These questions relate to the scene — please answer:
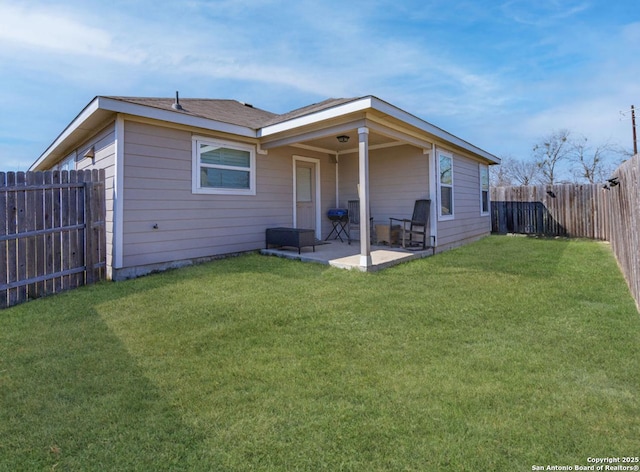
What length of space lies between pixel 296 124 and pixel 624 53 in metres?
11.2

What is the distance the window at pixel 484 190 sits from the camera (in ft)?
33.7

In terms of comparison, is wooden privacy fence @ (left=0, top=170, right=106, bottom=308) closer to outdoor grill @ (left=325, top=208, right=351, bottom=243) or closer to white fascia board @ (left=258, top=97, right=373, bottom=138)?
white fascia board @ (left=258, top=97, right=373, bottom=138)

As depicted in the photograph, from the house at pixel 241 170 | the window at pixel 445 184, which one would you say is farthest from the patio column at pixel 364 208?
the window at pixel 445 184

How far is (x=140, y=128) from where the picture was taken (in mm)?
4992

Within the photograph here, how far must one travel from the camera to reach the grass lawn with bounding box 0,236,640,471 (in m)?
1.45

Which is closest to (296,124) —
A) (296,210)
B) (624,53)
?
(296,210)

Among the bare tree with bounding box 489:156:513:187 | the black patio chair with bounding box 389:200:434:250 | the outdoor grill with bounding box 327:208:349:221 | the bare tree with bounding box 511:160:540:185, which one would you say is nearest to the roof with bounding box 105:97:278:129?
the outdoor grill with bounding box 327:208:349:221

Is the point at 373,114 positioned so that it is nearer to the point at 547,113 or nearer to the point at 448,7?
the point at 448,7

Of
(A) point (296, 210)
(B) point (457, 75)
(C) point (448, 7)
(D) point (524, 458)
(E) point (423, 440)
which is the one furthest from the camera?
(B) point (457, 75)

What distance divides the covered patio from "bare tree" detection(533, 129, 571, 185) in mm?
18171

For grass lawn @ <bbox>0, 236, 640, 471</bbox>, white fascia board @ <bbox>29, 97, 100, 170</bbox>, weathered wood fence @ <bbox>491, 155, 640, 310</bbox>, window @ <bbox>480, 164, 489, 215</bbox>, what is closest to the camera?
grass lawn @ <bbox>0, 236, 640, 471</bbox>

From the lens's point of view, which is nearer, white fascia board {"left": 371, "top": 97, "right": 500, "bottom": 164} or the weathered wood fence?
white fascia board {"left": 371, "top": 97, "right": 500, "bottom": 164}

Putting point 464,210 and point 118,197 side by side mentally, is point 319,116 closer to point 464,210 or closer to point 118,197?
point 118,197

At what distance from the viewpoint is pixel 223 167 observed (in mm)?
6062
